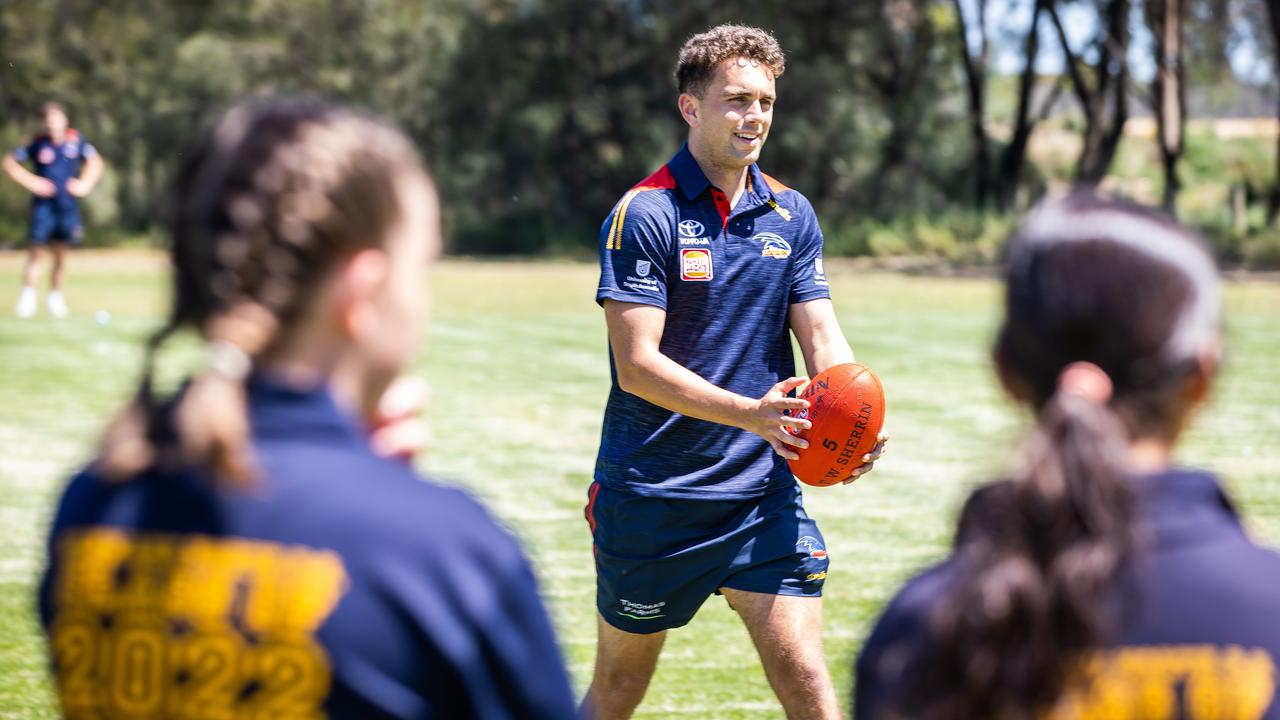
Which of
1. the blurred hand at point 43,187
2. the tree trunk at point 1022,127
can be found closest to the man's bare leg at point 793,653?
the blurred hand at point 43,187

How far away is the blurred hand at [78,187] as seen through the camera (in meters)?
18.2

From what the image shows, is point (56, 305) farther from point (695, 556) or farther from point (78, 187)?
point (695, 556)

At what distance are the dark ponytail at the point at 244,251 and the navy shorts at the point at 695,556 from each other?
2816 millimetres

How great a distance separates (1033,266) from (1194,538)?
1.27ft

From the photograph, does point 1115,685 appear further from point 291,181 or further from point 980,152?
point 980,152

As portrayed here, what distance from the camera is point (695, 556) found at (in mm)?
4543

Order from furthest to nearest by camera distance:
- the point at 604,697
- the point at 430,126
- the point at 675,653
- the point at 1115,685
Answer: the point at 430,126, the point at 675,653, the point at 604,697, the point at 1115,685

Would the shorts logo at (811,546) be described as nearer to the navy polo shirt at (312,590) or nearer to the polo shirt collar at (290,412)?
the navy polo shirt at (312,590)

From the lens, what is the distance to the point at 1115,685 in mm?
1749

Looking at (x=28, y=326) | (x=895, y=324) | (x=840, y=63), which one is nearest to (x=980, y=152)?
(x=840, y=63)

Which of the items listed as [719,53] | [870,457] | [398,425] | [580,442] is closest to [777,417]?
[870,457]

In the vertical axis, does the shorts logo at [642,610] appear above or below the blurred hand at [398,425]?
below

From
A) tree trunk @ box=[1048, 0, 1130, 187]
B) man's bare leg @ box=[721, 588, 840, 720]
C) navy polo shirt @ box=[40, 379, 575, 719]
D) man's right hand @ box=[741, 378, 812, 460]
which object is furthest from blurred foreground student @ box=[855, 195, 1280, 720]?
tree trunk @ box=[1048, 0, 1130, 187]

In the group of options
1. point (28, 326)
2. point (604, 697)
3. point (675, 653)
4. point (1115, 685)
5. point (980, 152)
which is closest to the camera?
point (1115, 685)
